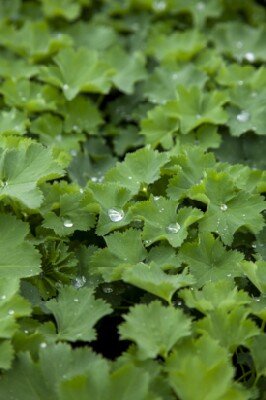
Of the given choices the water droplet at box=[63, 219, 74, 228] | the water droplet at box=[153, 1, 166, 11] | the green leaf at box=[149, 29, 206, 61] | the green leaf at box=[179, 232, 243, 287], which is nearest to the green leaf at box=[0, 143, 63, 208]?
the water droplet at box=[63, 219, 74, 228]

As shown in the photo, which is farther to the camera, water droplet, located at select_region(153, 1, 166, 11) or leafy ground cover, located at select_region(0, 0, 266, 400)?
water droplet, located at select_region(153, 1, 166, 11)

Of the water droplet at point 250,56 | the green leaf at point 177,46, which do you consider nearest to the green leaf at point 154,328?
the green leaf at point 177,46

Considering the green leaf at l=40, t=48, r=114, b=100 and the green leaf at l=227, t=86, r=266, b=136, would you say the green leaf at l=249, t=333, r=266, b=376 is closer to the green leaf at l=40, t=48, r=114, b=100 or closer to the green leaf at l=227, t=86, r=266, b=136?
the green leaf at l=227, t=86, r=266, b=136

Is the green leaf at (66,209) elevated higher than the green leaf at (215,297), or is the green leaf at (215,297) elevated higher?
the green leaf at (215,297)

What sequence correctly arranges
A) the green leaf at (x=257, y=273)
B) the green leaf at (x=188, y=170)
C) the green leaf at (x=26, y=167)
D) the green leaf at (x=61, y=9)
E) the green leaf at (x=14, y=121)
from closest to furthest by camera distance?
the green leaf at (x=257, y=273)
the green leaf at (x=26, y=167)
the green leaf at (x=188, y=170)
the green leaf at (x=14, y=121)
the green leaf at (x=61, y=9)

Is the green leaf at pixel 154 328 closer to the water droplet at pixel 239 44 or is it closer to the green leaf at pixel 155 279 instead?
the green leaf at pixel 155 279

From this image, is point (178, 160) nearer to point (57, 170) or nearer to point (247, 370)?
point (57, 170)
